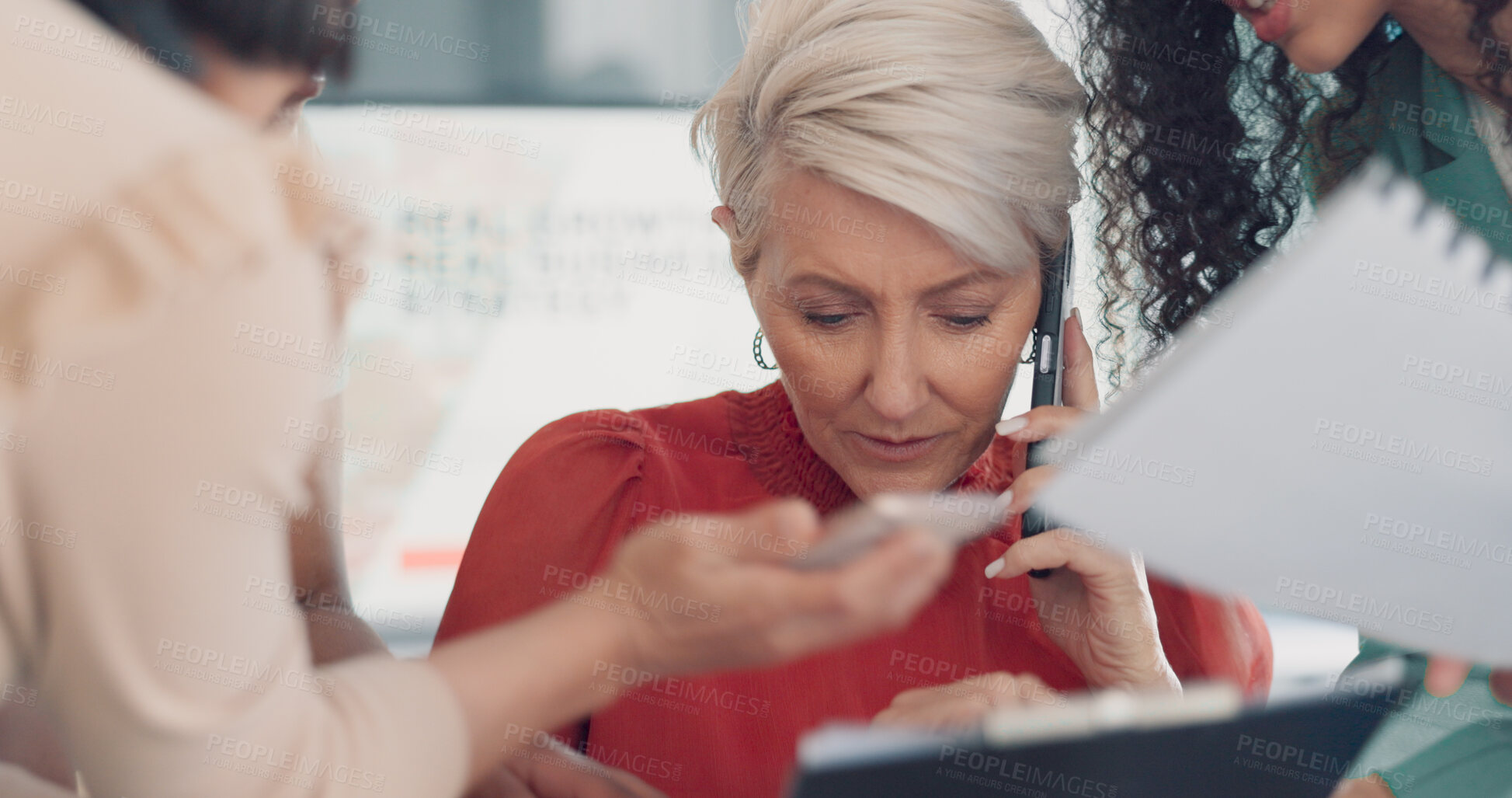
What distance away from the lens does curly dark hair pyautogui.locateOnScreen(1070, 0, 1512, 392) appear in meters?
1.57

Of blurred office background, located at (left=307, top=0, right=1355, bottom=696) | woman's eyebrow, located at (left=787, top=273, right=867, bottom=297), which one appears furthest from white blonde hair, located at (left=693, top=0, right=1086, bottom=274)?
blurred office background, located at (left=307, top=0, right=1355, bottom=696)

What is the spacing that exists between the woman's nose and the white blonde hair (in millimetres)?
127

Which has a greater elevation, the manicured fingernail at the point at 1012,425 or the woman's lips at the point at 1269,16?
the woman's lips at the point at 1269,16

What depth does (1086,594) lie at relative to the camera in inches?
51.2

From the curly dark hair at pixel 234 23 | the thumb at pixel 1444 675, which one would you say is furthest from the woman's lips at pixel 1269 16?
the curly dark hair at pixel 234 23

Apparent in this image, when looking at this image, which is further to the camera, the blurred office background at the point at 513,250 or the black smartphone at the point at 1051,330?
the blurred office background at the point at 513,250

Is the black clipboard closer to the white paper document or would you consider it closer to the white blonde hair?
the white paper document

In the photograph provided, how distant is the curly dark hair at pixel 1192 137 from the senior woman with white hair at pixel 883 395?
269 millimetres

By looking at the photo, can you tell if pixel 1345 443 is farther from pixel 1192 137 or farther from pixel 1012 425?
pixel 1192 137

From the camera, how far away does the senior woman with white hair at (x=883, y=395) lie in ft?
4.15

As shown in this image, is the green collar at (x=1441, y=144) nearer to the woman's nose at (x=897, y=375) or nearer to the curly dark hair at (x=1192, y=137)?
the curly dark hair at (x=1192, y=137)

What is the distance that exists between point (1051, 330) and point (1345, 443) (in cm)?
62

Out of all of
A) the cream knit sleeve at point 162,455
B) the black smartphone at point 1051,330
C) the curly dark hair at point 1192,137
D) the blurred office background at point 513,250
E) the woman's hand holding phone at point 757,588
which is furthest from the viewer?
the blurred office background at point 513,250

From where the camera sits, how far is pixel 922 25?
4.19ft
